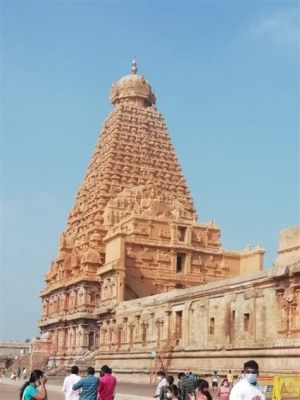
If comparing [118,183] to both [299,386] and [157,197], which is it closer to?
[157,197]

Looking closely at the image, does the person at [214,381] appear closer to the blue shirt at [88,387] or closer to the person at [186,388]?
the person at [186,388]

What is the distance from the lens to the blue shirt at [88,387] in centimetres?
1364

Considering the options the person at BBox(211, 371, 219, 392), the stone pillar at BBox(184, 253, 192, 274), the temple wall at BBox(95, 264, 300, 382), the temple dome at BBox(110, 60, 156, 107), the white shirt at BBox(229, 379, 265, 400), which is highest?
the temple dome at BBox(110, 60, 156, 107)

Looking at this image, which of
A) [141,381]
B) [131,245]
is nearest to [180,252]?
[131,245]

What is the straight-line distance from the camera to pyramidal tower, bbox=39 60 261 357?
64.5 metres

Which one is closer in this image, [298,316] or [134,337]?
[298,316]

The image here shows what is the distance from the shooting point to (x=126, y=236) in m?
64.7

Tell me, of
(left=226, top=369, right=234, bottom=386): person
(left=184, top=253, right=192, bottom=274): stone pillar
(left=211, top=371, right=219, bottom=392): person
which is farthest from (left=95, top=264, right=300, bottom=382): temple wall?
(left=184, top=253, right=192, bottom=274): stone pillar

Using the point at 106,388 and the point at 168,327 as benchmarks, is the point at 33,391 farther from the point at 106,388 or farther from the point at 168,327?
the point at 168,327

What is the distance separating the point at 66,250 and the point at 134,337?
31.2m

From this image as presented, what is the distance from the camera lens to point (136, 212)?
69000 mm

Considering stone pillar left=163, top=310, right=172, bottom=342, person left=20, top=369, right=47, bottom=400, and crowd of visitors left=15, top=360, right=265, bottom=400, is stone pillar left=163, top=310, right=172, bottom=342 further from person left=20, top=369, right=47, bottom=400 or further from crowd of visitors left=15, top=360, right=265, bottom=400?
person left=20, top=369, right=47, bottom=400

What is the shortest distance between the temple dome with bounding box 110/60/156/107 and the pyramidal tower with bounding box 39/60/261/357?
0.44 feet

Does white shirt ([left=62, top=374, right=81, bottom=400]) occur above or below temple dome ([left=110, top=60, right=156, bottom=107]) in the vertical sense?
below
